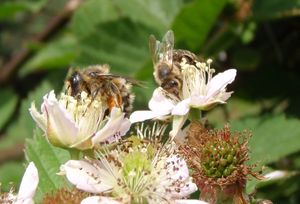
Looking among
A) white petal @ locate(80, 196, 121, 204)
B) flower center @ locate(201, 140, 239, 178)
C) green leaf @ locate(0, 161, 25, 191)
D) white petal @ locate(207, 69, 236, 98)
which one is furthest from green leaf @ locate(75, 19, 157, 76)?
white petal @ locate(80, 196, 121, 204)

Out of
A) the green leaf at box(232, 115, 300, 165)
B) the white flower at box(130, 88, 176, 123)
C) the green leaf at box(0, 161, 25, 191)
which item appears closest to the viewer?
the white flower at box(130, 88, 176, 123)

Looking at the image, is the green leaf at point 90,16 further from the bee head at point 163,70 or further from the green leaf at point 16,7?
the bee head at point 163,70

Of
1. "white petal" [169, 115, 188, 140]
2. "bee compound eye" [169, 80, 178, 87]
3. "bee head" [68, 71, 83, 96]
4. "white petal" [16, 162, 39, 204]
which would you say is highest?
"bee compound eye" [169, 80, 178, 87]

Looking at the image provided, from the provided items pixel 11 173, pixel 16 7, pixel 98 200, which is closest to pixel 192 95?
pixel 98 200

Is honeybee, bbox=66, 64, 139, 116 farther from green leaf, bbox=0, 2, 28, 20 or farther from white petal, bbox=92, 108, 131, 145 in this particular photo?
green leaf, bbox=0, 2, 28, 20

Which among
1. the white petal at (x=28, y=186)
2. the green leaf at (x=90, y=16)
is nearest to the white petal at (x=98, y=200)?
the white petal at (x=28, y=186)

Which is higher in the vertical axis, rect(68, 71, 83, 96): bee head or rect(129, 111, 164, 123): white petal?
rect(68, 71, 83, 96): bee head

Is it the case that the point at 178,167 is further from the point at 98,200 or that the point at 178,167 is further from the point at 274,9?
the point at 274,9

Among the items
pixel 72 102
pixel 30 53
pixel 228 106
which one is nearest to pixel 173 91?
pixel 72 102
